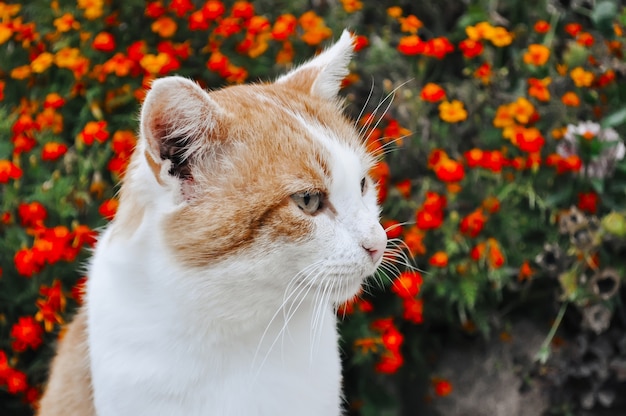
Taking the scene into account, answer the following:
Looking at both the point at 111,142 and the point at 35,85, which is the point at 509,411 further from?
the point at 35,85

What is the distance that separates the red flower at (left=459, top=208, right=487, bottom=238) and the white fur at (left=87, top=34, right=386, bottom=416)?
92 cm

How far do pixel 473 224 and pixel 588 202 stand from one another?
21.2 inches

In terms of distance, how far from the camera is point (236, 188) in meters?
1.74

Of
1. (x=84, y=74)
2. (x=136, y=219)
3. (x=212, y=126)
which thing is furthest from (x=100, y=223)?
(x=212, y=126)

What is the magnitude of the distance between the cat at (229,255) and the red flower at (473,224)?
0.88 metres

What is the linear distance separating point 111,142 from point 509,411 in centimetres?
184

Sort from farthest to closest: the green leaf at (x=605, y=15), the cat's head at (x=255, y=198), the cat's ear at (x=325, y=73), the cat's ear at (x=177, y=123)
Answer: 1. the green leaf at (x=605, y=15)
2. the cat's ear at (x=325, y=73)
3. the cat's head at (x=255, y=198)
4. the cat's ear at (x=177, y=123)

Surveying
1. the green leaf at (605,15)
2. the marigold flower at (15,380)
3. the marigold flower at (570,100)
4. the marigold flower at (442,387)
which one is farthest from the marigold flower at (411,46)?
the marigold flower at (15,380)

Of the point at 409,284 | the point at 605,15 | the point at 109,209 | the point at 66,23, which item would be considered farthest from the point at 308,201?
the point at 605,15

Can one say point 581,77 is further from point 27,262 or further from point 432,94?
point 27,262

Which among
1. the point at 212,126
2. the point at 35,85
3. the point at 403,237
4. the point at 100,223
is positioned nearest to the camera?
the point at 212,126

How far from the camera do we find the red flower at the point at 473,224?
2.75 m

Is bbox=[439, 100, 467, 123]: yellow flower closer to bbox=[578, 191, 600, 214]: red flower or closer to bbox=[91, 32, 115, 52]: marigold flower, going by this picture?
bbox=[578, 191, 600, 214]: red flower

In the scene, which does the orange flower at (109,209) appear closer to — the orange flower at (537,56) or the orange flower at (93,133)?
the orange flower at (93,133)
